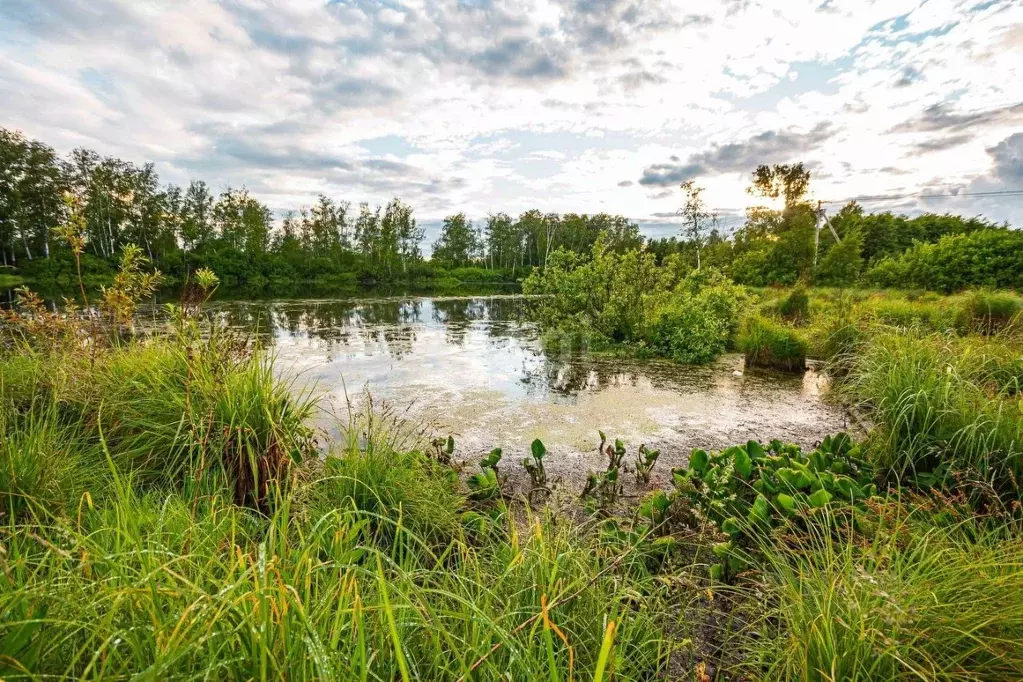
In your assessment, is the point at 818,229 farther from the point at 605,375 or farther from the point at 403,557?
the point at 403,557

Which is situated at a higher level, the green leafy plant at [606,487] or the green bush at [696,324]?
the green bush at [696,324]

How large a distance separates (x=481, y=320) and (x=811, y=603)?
14.7m

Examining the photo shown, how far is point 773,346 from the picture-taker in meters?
8.60

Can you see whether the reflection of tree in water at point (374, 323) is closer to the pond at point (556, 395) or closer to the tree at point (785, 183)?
the pond at point (556, 395)

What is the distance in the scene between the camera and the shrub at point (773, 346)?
27.5 ft

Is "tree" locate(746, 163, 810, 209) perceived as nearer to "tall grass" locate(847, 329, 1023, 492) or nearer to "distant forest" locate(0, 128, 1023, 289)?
"distant forest" locate(0, 128, 1023, 289)

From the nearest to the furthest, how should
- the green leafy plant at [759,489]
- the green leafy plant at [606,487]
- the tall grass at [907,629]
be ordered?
the tall grass at [907,629] → the green leafy plant at [759,489] → the green leafy plant at [606,487]

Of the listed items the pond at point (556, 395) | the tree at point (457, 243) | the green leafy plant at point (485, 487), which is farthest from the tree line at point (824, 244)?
the tree at point (457, 243)

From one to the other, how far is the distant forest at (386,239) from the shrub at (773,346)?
2837 millimetres

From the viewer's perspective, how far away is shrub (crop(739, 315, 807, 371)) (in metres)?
8.39

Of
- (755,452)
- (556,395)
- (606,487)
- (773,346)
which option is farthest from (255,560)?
(773,346)

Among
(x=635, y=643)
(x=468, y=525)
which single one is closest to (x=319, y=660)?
(x=635, y=643)

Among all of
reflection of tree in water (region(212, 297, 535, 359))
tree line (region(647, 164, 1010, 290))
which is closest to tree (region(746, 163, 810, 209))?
tree line (region(647, 164, 1010, 290))

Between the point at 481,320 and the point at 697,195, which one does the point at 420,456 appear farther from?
the point at 697,195
